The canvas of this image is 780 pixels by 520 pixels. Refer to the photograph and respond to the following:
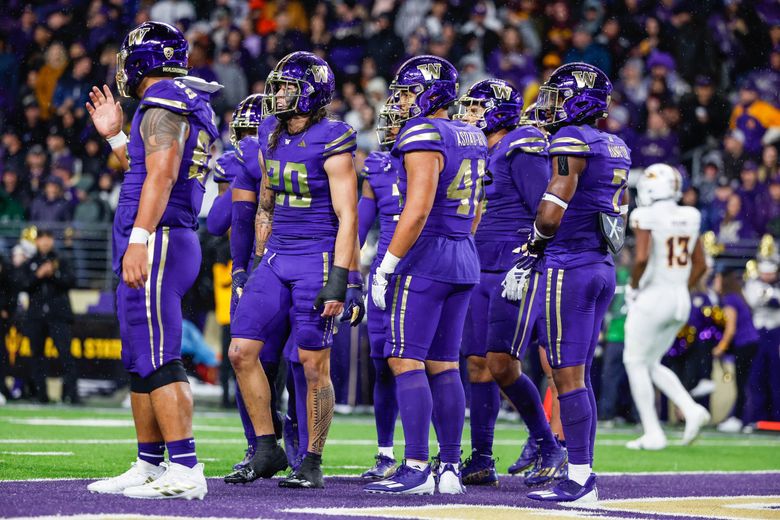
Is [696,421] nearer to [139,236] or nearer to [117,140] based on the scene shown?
[117,140]

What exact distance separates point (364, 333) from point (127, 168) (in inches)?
346

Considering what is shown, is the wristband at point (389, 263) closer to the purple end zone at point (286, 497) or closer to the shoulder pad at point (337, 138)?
the shoulder pad at point (337, 138)

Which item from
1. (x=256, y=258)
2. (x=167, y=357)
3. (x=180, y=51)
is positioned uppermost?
(x=180, y=51)

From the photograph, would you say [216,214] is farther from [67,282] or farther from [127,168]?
[67,282]

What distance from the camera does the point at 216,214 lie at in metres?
8.43

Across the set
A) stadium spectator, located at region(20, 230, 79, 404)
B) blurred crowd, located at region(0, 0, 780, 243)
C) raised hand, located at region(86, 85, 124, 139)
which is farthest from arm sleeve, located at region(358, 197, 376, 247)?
blurred crowd, located at region(0, 0, 780, 243)

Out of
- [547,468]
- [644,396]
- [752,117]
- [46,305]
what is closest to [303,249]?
[547,468]

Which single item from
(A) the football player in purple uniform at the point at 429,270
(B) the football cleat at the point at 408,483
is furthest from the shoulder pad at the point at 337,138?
(B) the football cleat at the point at 408,483

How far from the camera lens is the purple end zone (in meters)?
5.54

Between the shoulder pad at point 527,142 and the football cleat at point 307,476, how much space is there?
7.28ft

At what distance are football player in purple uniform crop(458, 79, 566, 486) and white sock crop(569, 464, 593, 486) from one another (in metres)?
1.08

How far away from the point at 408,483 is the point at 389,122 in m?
2.05

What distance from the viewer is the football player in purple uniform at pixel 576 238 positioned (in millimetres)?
6676

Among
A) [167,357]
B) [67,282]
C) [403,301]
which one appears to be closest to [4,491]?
[167,357]
